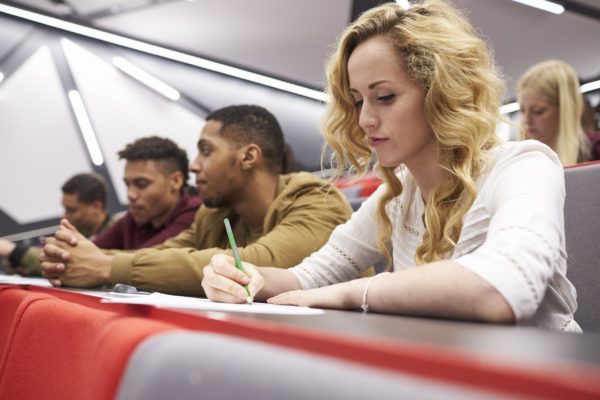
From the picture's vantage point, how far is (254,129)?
1918 millimetres

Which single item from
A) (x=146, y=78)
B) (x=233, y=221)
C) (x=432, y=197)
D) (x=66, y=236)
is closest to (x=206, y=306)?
(x=432, y=197)

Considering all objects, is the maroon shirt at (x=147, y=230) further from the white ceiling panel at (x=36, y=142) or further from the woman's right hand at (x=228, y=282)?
the white ceiling panel at (x=36, y=142)

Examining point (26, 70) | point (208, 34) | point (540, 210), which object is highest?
point (208, 34)

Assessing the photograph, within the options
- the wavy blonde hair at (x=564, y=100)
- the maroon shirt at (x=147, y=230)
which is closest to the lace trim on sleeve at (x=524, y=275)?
the wavy blonde hair at (x=564, y=100)

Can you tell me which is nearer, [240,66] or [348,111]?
[348,111]

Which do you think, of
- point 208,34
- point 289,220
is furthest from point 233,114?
point 208,34

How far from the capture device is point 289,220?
1.51 m

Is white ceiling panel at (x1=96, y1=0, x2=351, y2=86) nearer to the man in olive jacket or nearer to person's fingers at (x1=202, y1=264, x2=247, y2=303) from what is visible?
the man in olive jacket

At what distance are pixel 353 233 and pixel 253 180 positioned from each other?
68 cm

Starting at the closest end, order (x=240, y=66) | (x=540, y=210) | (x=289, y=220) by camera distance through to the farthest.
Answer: (x=540, y=210)
(x=289, y=220)
(x=240, y=66)

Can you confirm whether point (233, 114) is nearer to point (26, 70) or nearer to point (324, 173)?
point (324, 173)

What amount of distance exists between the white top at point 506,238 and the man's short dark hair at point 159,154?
1434 millimetres

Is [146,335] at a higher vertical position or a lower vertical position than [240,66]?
lower

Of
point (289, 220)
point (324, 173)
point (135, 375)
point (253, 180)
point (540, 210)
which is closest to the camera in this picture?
point (135, 375)
